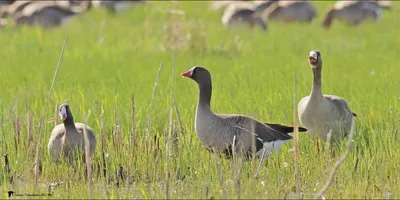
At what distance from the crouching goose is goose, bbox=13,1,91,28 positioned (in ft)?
37.9

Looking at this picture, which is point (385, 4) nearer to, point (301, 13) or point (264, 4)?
point (301, 13)

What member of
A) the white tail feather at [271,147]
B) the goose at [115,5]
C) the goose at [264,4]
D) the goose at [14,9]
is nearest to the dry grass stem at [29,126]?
the white tail feather at [271,147]

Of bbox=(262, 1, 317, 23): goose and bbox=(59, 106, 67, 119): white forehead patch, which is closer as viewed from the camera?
bbox=(59, 106, 67, 119): white forehead patch

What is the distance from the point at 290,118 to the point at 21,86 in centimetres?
354

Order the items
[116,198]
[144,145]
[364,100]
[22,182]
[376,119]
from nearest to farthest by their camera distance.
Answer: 1. [116,198]
2. [22,182]
3. [144,145]
4. [376,119]
5. [364,100]

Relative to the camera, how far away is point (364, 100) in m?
9.34

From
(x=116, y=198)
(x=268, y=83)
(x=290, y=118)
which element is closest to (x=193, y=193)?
(x=116, y=198)

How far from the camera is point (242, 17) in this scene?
63.2 ft

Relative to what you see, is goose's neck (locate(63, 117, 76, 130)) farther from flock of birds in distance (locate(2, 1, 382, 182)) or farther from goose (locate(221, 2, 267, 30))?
goose (locate(221, 2, 267, 30))

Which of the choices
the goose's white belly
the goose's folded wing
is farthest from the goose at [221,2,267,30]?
the goose's folded wing

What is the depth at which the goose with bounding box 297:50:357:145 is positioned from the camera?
7.85m

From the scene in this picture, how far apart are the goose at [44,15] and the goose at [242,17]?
3.25 metres

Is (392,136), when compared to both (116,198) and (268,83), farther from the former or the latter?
(268,83)

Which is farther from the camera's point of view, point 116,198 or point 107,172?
point 107,172
